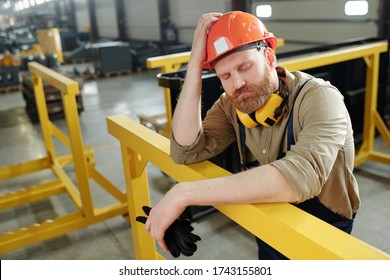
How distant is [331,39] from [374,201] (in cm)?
454

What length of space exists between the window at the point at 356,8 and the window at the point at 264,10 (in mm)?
2207

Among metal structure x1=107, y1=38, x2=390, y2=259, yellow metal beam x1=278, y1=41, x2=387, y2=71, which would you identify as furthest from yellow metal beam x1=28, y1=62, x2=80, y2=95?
yellow metal beam x1=278, y1=41, x2=387, y2=71

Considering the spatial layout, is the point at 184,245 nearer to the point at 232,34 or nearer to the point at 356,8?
the point at 232,34

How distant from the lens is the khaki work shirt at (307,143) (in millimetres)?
1219

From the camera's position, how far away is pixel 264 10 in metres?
8.75

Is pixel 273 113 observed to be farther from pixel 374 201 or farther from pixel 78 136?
pixel 374 201

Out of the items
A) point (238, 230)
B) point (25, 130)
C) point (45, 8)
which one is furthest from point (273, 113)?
point (45, 8)

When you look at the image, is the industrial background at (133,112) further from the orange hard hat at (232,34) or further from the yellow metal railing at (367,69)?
the orange hard hat at (232,34)

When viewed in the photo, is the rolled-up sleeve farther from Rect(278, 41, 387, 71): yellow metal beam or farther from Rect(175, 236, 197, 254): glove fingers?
Rect(278, 41, 387, 71): yellow metal beam

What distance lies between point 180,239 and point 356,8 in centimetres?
655

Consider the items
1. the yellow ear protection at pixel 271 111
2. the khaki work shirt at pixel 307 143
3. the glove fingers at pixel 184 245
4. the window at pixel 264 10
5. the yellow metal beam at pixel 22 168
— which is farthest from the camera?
the window at pixel 264 10

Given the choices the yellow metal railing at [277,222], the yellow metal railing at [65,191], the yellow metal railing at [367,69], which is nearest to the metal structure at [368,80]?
the yellow metal railing at [367,69]

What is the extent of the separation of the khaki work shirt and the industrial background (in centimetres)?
41

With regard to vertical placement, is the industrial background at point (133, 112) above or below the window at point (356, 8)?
below
